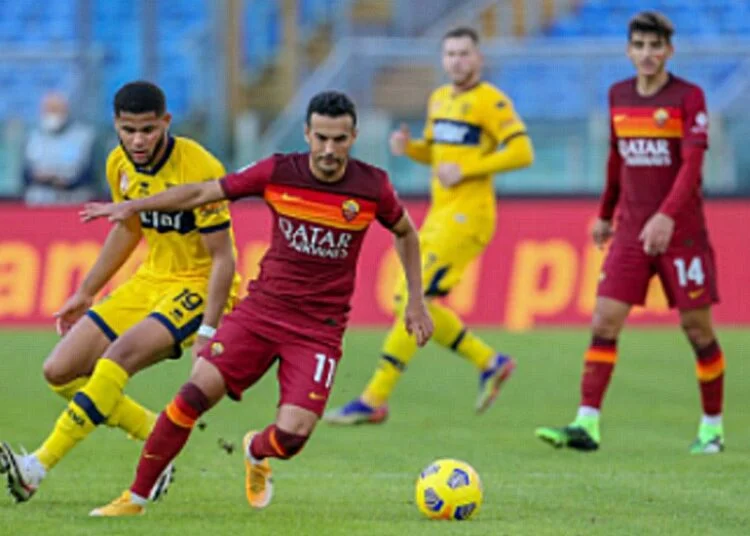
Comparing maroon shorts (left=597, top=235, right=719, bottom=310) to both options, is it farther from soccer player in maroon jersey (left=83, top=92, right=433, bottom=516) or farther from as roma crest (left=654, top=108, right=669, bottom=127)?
soccer player in maroon jersey (left=83, top=92, right=433, bottom=516)

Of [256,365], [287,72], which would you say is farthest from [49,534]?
[287,72]

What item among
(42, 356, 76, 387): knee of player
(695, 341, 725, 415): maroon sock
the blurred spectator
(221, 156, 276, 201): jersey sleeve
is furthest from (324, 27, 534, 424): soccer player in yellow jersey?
the blurred spectator

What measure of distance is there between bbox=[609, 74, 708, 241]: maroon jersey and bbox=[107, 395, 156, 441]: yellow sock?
9.84ft

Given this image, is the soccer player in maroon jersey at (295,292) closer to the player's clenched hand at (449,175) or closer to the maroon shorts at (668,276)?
the maroon shorts at (668,276)

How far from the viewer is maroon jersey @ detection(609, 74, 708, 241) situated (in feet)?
32.0

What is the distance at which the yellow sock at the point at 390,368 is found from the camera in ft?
37.2

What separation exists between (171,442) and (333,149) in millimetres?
1379

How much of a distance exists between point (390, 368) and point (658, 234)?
246cm

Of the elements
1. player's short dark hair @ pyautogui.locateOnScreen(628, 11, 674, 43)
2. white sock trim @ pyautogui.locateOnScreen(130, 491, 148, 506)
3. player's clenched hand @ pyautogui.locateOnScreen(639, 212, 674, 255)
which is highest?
player's short dark hair @ pyautogui.locateOnScreen(628, 11, 674, 43)

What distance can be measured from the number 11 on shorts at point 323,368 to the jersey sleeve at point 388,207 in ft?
2.13

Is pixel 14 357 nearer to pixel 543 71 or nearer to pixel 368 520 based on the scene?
pixel 543 71

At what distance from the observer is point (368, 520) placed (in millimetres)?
7379

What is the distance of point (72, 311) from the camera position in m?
8.63

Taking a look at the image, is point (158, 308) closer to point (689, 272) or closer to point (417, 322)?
point (417, 322)
